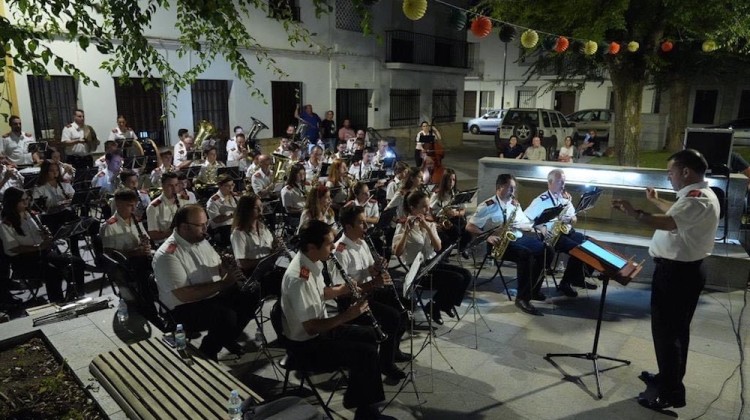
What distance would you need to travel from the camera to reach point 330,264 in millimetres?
5301

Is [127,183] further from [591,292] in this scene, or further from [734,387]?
[734,387]

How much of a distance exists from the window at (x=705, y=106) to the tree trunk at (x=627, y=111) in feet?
65.9

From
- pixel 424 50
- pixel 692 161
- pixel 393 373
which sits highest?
pixel 424 50

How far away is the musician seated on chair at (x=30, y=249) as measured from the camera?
6191 millimetres

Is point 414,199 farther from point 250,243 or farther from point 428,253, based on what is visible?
point 250,243

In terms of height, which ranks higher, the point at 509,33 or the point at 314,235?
the point at 509,33

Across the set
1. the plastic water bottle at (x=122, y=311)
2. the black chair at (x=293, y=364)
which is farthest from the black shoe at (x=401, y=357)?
the plastic water bottle at (x=122, y=311)

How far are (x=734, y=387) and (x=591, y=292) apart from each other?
2555 millimetres

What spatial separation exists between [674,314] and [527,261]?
235cm

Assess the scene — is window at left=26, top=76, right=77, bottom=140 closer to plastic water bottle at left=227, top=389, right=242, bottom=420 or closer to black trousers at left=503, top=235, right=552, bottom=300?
black trousers at left=503, top=235, right=552, bottom=300

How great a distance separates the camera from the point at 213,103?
53.9 feet

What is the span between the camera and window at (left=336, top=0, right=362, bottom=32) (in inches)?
778

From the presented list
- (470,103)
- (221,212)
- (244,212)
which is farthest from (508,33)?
(470,103)

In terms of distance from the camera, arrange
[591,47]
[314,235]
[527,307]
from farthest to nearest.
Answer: [591,47] < [527,307] < [314,235]
